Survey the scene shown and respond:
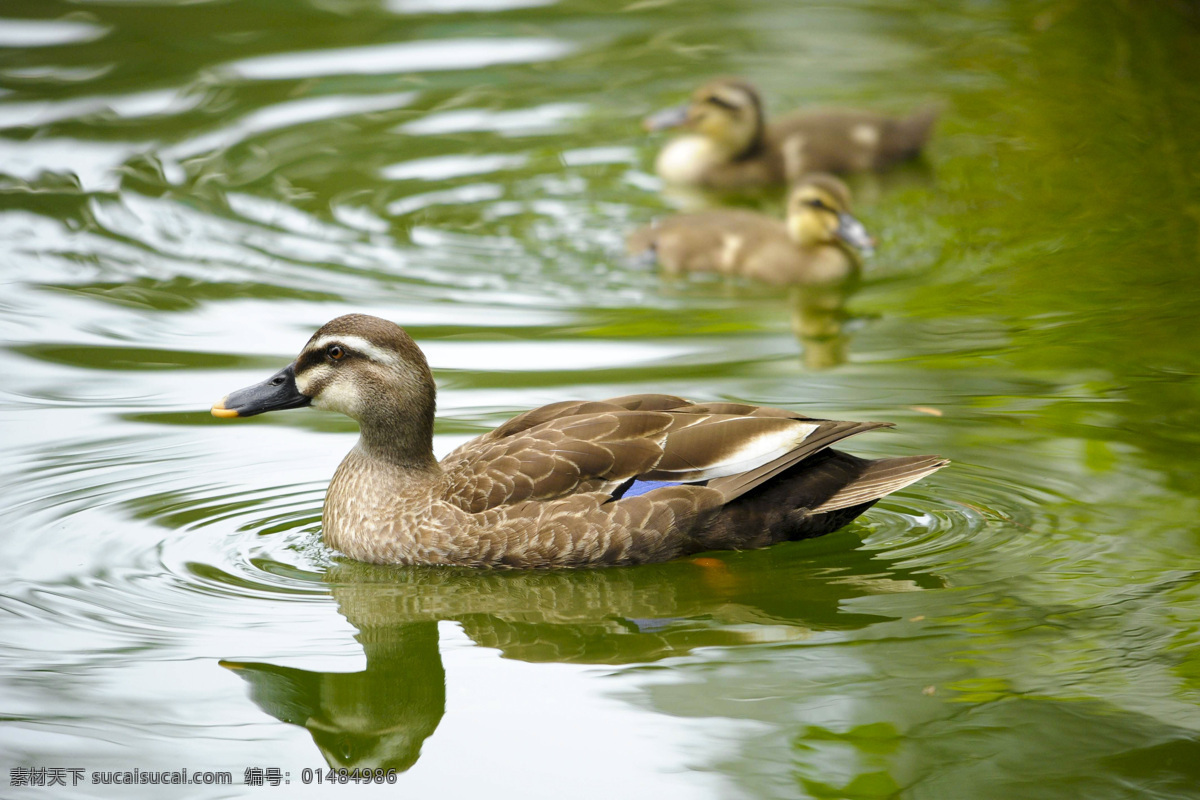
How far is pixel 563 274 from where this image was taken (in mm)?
8305

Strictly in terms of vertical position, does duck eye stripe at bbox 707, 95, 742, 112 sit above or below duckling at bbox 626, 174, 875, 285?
above

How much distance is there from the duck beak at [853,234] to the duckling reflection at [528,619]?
124 inches

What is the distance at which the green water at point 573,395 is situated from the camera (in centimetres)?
419

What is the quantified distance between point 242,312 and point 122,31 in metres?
5.90

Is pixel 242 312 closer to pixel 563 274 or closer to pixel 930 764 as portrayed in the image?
pixel 563 274

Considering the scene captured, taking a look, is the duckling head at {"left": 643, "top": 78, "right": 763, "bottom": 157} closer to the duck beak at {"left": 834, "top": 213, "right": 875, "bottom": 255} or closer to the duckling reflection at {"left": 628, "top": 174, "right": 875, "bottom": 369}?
the duckling reflection at {"left": 628, "top": 174, "right": 875, "bottom": 369}

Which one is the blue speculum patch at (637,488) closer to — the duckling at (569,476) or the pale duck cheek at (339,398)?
the duckling at (569,476)

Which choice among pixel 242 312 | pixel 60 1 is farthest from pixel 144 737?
pixel 60 1

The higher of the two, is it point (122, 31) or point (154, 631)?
point (122, 31)

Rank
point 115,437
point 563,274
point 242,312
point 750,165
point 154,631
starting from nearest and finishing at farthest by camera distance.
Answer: point 154,631 → point 115,437 → point 242,312 → point 563,274 → point 750,165

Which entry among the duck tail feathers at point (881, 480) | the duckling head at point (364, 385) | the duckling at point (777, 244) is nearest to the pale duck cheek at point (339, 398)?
the duckling head at point (364, 385)

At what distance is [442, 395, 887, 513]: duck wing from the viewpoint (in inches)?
201

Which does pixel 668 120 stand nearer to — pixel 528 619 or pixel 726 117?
pixel 726 117

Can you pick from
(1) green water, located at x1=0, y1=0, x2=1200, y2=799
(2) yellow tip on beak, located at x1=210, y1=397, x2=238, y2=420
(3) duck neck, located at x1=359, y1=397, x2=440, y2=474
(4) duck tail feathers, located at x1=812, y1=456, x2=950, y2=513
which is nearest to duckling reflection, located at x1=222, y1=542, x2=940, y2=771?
(1) green water, located at x1=0, y1=0, x2=1200, y2=799
